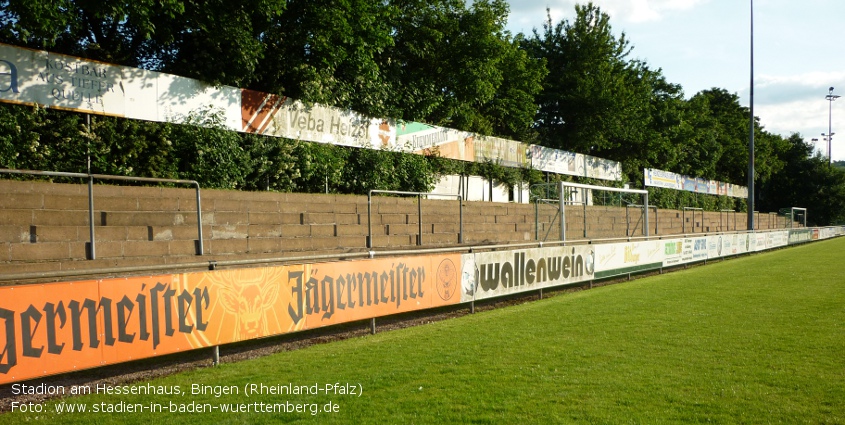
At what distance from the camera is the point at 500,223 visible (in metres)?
21.4

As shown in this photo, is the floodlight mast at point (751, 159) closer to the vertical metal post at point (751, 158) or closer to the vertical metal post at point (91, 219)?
the vertical metal post at point (751, 158)

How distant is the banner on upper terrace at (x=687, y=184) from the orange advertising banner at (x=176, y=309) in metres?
32.6

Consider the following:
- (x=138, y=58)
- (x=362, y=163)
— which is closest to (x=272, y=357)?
(x=138, y=58)

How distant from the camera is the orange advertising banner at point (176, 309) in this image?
6016 mm

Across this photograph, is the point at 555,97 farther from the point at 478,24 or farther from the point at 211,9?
the point at 211,9

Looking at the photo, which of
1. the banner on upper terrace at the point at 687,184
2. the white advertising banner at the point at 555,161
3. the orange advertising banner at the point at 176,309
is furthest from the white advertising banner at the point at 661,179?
the orange advertising banner at the point at 176,309

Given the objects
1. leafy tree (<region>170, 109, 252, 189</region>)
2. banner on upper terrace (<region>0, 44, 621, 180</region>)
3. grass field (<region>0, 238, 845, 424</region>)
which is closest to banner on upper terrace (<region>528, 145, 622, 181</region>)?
banner on upper terrace (<region>0, 44, 621, 180</region>)

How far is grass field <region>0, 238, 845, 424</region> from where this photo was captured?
5508mm

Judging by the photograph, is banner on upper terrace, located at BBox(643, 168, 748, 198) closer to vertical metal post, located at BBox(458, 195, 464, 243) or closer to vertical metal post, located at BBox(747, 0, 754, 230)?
vertical metal post, located at BBox(747, 0, 754, 230)

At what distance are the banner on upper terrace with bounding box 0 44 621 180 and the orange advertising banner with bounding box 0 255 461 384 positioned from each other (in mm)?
6158

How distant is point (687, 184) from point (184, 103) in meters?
41.2

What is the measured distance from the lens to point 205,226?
11.9 metres

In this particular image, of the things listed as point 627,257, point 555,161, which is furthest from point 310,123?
point 555,161

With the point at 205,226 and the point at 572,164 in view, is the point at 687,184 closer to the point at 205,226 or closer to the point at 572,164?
the point at 572,164
